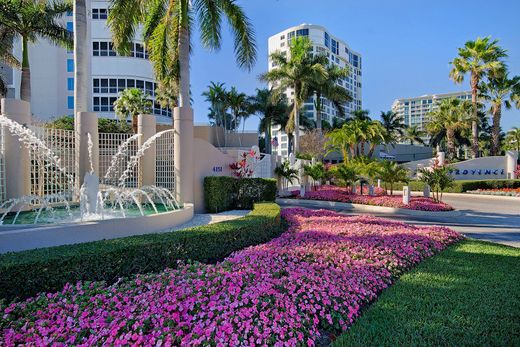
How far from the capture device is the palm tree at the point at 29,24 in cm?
2147

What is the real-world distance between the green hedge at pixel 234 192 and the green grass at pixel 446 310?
7.43 meters

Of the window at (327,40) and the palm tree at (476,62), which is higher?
the window at (327,40)

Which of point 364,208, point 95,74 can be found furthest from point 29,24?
point 364,208

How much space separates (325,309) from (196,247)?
10.1 ft

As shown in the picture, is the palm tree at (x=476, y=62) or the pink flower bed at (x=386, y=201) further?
the palm tree at (x=476, y=62)

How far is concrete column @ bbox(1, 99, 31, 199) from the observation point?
377 inches

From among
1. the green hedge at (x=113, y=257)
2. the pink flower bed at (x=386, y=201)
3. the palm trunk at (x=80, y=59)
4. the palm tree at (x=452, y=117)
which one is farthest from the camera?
the palm tree at (x=452, y=117)

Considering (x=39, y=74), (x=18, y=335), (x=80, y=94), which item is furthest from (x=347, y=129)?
(x=39, y=74)

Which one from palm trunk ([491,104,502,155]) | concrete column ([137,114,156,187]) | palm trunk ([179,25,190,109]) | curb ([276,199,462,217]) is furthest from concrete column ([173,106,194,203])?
palm trunk ([491,104,502,155])

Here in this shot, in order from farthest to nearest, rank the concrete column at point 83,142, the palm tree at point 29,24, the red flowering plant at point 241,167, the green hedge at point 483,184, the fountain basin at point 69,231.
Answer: the green hedge at point 483,184, the palm tree at point 29,24, the red flowering plant at point 241,167, the concrete column at point 83,142, the fountain basin at point 69,231

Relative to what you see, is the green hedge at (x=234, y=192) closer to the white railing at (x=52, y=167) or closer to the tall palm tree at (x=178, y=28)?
the tall palm tree at (x=178, y=28)

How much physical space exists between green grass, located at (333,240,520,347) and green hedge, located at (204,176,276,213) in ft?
24.4

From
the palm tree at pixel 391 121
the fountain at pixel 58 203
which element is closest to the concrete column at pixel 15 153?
the fountain at pixel 58 203

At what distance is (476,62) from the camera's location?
1367 inches
